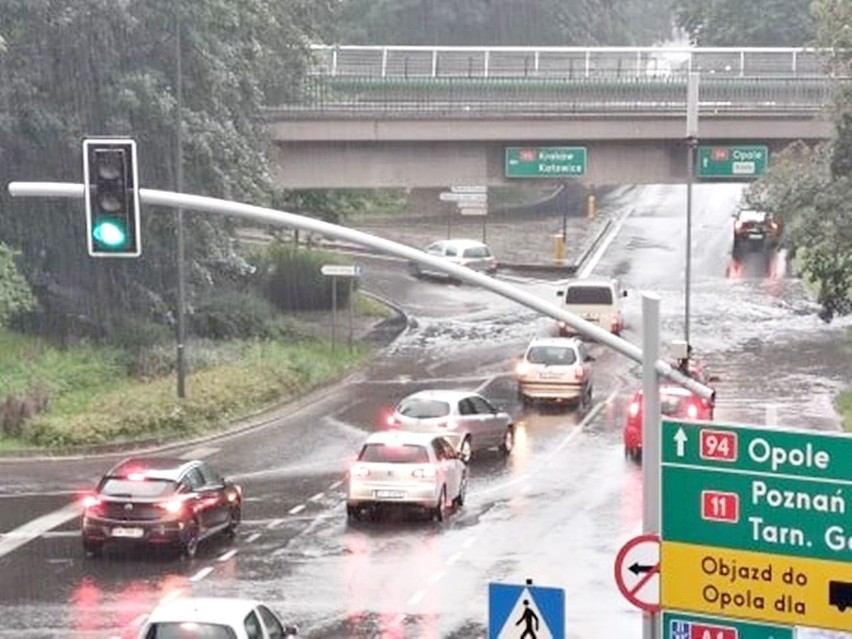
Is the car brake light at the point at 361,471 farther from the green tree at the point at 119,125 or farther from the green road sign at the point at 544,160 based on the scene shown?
the green road sign at the point at 544,160

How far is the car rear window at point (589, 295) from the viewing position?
54.6 meters

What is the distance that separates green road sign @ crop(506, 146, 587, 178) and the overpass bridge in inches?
10.0

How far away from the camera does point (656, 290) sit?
67250 mm

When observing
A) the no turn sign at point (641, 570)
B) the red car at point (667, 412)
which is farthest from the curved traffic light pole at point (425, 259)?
the red car at point (667, 412)

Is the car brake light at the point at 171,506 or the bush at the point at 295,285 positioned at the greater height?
the bush at the point at 295,285

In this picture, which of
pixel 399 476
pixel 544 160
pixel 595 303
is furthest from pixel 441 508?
pixel 544 160

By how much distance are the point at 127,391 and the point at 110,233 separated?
22151 mm

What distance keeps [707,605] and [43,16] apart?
3164 centimetres

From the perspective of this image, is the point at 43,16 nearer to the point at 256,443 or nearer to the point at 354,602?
the point at 256,443

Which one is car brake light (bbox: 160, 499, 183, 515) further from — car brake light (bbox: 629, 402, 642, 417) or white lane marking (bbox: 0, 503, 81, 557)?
car brake light (bbox: 629, 402, 642, 417)

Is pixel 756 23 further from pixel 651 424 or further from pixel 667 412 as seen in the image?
pixel 651 424

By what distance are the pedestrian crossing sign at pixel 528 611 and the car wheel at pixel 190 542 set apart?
Answer: 14.2 m

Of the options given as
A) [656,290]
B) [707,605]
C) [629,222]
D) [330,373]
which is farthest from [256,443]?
[629,222]

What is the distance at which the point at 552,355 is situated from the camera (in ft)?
148
